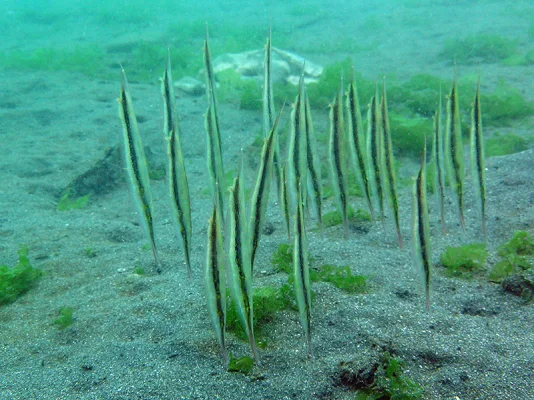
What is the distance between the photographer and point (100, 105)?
1259cm

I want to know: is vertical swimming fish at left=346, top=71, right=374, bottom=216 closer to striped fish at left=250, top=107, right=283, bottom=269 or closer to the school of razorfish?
the school of razorfish

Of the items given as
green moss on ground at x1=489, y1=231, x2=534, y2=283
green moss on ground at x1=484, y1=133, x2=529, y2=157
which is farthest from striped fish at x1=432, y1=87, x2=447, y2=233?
green moss on ground at x1=484, y1=133, x2=529, y2=157

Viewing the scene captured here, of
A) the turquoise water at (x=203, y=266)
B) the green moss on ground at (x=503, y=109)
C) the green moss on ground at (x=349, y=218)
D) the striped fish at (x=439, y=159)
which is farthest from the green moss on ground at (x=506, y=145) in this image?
the striped fish at (x=439, y=159)

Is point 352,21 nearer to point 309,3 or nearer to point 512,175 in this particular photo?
point 309,3

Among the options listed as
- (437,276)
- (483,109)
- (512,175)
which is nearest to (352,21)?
(483,109)

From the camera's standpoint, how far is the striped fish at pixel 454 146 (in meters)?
3.58

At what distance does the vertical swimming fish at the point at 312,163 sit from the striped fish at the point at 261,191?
72 centimetres

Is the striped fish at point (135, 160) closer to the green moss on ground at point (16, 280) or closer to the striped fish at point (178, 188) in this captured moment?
the striped fish at point (178, 188)

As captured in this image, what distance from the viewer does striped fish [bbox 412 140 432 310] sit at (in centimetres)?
275

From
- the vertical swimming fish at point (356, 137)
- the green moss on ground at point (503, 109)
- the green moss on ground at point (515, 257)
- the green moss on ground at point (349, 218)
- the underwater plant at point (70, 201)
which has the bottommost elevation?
the underwater plant at point (70, 201)

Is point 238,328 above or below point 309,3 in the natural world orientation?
below

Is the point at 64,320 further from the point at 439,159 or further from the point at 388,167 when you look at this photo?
the point at 439,159

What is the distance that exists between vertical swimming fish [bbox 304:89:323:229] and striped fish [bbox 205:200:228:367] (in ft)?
4.19

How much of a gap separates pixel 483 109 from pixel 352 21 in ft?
67.0
